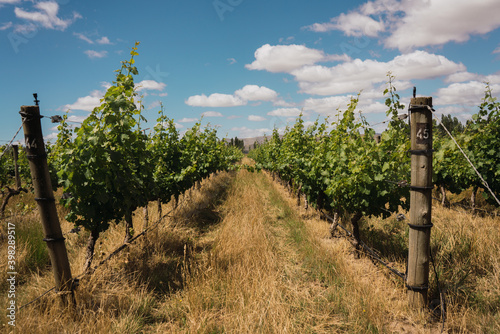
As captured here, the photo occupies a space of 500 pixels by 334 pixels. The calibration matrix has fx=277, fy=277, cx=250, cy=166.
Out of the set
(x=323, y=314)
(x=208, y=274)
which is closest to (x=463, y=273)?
(x=323, y=314)

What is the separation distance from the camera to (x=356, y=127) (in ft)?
17.1

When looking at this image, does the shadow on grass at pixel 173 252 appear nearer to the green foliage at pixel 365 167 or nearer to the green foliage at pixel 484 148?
the green foliage at pixel 365 167

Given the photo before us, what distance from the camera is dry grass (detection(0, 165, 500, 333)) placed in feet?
9.60

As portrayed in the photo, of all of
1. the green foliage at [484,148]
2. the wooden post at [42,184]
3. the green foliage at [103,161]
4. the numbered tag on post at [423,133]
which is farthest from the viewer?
the green foliage at [484,148]

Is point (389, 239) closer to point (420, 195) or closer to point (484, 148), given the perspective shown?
point (420, 195)

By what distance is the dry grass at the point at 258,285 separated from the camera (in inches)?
115

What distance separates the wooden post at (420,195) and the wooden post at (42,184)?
12.4 feet

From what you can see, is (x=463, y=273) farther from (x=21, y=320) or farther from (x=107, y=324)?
(x=21, y=320)

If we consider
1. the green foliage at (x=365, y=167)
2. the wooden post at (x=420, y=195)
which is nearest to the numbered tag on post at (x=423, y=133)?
the wooden post at (x=420, y=195)

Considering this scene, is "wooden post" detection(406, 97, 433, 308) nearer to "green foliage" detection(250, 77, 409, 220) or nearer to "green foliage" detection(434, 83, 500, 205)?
"green foliage" detection(250, 77, 409, 220)

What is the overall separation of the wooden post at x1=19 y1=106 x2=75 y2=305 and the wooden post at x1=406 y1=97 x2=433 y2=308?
377 centimetres

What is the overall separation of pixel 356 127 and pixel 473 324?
3.38m

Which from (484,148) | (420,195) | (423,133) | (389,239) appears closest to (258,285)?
(420,195)

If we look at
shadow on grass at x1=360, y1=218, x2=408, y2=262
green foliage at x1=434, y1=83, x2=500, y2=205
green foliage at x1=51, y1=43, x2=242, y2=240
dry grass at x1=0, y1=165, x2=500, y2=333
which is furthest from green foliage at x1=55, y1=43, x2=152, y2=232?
green foliage at x1=434, y1=83, x2=500, y2=205
